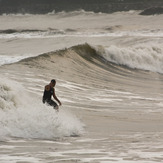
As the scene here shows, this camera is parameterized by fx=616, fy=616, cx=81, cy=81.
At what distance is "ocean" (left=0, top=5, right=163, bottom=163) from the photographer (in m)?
8.19

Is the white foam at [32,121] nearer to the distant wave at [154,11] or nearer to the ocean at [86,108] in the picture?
the ocean at [86,108]

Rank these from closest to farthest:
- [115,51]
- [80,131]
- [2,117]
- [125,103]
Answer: [2,117], [80,131], [125,103], [115,51]

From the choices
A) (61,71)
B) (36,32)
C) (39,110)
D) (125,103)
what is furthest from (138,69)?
(36,32)

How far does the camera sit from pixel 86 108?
13086 millimetres

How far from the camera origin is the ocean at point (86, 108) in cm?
819

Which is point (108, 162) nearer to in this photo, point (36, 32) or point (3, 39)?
point (3, 39)

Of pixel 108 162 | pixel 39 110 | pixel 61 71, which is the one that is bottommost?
pixel 108 162

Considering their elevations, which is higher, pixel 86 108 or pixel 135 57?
pixel 135 57

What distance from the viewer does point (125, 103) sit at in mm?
14070

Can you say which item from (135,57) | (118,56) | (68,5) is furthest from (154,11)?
(118,56)

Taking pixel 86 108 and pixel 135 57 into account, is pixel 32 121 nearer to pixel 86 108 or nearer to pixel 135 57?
pixel 86 108

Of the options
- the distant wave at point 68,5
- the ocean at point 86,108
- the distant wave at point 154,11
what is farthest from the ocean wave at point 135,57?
the distant wave at point 68,5

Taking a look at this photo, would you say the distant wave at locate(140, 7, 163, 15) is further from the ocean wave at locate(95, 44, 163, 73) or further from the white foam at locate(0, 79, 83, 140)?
the white foam at locate(0, 79, 83, 140)

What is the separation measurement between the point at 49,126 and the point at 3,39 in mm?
28500
